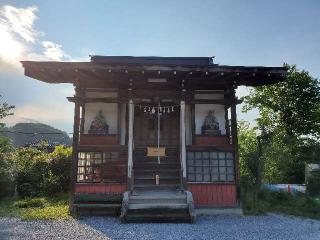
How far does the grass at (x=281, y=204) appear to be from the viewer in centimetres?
1452

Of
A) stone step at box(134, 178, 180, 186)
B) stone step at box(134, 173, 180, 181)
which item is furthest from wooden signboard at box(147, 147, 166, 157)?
stone step at box(134, 178, 180, 186)

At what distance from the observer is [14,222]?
11.4 m

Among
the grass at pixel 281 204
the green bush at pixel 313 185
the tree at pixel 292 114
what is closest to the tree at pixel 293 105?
the tree at pixel 292 114

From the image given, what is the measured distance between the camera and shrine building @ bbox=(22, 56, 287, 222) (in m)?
13.6

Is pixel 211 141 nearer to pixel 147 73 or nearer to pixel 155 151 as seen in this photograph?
pixel 155 151

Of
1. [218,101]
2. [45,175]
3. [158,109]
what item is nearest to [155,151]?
[158,109]

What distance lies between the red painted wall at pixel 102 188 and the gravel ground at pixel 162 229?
1694mm

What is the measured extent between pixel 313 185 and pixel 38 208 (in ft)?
48.9

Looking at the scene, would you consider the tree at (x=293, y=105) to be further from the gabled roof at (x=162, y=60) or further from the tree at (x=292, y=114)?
the gabled roof at (x=162, y=60)

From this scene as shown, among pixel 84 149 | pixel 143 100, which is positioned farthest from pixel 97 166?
pixel 143 100

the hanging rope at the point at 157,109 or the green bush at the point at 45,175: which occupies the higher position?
the hanging rope at the point at 157,109

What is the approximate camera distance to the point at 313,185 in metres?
19.6

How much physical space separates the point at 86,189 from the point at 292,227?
25.7 ft

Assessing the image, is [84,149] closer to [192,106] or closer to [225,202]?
[192,106]
